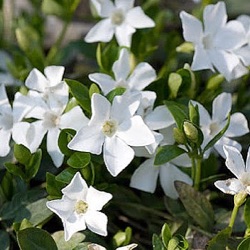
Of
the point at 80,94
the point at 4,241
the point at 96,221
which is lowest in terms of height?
the point at 4,241

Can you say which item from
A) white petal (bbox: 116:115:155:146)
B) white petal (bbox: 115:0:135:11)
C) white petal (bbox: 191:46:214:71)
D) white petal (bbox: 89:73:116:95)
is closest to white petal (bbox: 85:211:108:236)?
white petal (bbox: 116:115:155:146)

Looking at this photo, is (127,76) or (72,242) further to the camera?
(127,76)

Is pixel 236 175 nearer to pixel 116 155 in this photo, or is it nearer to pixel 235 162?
pixel 235 162

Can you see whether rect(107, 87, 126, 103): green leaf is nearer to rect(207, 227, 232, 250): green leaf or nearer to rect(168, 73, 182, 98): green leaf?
rect(168, 73, 182, 98): green leaf

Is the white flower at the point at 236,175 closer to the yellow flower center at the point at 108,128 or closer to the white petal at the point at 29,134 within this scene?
the yellow flower center at the point at 108,128

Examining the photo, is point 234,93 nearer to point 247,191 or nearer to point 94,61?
point 94,61

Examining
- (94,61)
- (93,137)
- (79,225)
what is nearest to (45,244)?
(79,225)

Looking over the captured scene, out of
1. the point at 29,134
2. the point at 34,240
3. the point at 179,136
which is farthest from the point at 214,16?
the point at 34,240
